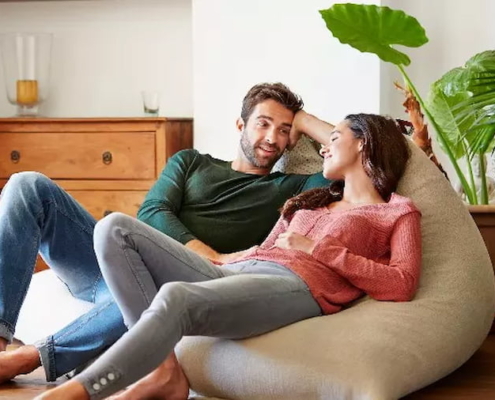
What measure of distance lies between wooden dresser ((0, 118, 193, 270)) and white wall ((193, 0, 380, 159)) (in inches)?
7.5

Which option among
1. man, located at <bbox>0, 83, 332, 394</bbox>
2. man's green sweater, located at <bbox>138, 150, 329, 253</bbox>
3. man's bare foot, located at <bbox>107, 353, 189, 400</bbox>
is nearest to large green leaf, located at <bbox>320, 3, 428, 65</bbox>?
man, located at <bbox>0, 83, 332, 394</bbox>

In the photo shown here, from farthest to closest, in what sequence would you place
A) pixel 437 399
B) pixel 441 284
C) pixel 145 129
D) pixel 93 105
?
pixel 93 105, pixel 145 129, pixel 441 284, pixel 437 399

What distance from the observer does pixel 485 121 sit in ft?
11.1

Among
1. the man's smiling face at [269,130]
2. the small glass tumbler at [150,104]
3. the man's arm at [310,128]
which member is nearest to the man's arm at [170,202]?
the man's smiling face at [269,130]

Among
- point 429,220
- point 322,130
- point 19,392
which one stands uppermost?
point 322,130

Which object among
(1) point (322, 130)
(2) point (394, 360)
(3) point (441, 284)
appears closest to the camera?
(2) point (394, 360)

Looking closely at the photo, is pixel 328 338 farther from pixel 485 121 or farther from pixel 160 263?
pixel 485 121

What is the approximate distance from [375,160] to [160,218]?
74cm

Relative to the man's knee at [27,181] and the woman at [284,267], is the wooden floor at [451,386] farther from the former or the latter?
the man's knee at [27,181]

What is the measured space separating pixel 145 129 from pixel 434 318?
2171 mm

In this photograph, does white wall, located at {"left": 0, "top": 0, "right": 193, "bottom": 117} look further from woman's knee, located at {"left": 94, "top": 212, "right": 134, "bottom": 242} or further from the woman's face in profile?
woman's knee, located at {"left": 94, "top": 212, "right": 134, "bottom": 242}

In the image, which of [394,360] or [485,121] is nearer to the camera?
[394,360]

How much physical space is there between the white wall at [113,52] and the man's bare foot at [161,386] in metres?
2.64

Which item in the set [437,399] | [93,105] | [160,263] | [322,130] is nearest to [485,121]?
[322,130]
